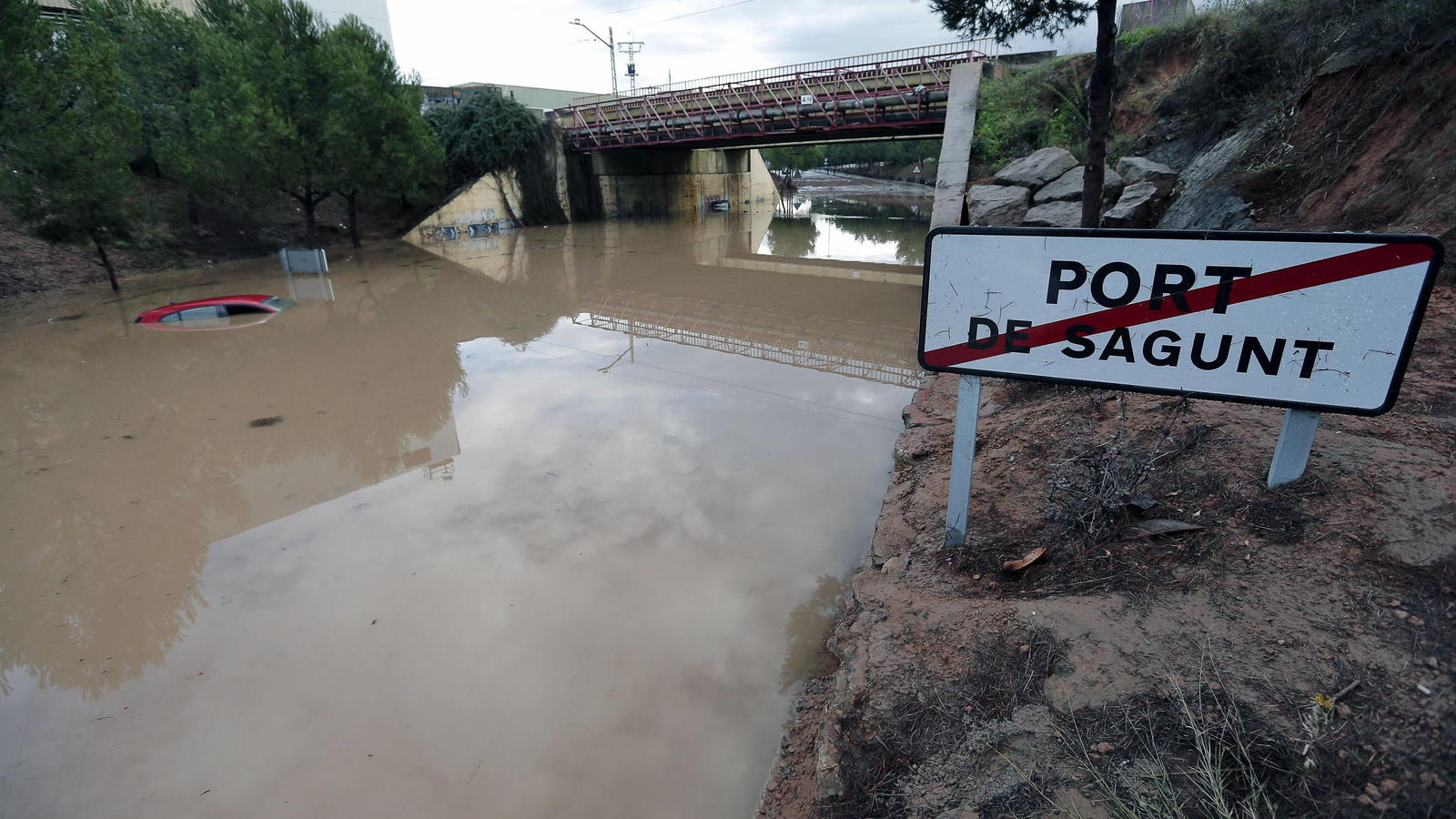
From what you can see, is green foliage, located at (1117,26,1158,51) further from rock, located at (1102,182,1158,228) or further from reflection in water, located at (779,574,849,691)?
reflection in water, located at (779,574,849,691)

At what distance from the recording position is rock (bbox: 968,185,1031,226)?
13023mm

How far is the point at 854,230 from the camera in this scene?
1177 inches

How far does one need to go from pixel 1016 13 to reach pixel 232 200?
2457 cm

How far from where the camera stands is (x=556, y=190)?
113 ft

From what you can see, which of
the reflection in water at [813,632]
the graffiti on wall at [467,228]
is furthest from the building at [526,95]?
the reflection in water at [813,632]

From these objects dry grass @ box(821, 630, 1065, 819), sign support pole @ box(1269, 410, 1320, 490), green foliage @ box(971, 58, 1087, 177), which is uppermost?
green foliage @ box(971, 58, 1087, 177)

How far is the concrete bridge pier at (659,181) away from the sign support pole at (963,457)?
3493 centimetres

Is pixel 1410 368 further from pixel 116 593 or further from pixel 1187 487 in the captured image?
pixel 116 593

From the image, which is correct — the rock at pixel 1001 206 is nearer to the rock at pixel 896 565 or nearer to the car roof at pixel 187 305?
the rock at pixel 896 565

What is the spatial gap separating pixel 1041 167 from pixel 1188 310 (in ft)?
40.1

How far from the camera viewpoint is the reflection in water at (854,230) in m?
22.5

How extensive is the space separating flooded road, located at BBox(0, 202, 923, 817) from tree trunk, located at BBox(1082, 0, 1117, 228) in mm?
3161

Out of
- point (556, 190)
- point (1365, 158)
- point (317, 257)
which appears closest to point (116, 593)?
point (1365, 158)

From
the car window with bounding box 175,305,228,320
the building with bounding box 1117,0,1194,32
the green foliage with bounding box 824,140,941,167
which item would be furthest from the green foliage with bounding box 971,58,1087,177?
the green foliage with bounding box 824,140,941,167
